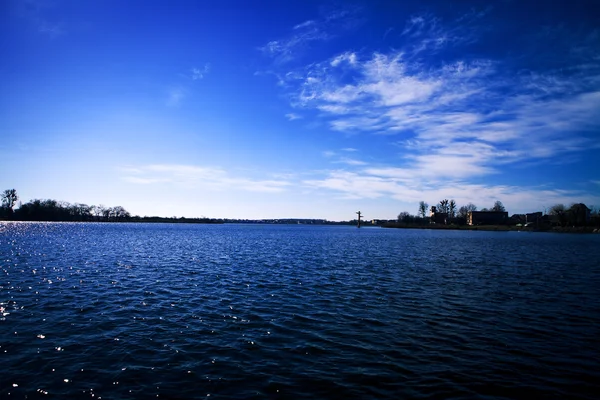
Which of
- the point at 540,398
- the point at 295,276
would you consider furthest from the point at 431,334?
the point at 295,276

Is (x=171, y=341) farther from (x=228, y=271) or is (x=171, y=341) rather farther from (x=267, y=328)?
(x=228, y=271)

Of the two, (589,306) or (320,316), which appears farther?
(589,306)

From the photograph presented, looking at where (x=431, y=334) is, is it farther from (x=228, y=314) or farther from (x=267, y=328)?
(x=228, y=314)

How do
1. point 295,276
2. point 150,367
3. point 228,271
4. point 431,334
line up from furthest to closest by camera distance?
point 228,271, point 295,276, point 431,334, point 150,367

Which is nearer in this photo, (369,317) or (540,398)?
(540,398)

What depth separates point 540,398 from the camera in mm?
9750

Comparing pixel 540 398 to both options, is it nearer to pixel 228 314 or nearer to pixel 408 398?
pixel 408 398

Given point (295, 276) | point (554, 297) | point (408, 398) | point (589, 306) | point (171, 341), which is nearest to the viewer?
point (408, 398)

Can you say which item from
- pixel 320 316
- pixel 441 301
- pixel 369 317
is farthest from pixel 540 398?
pixel 441 301

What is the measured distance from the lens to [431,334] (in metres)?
15.1

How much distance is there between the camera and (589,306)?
68.6 ft

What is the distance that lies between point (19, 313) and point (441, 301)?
2607cm

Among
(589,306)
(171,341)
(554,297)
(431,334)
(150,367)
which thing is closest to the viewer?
(150,367)

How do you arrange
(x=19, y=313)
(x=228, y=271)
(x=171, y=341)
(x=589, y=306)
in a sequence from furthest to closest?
(x=228, y=271)
(x=589, y=306)
(x=19, y=313)
(x=171, y=341)
